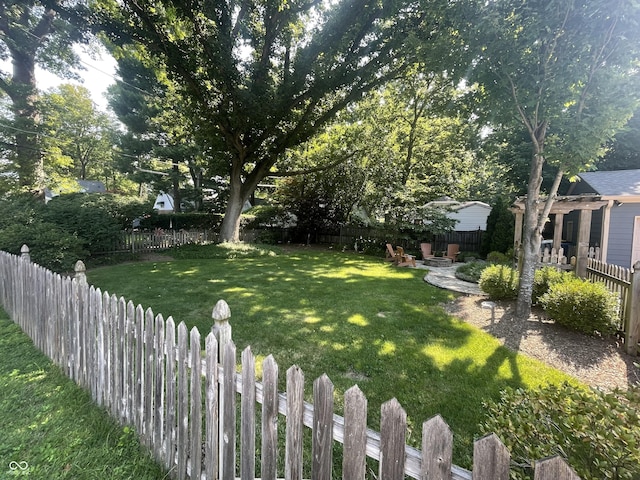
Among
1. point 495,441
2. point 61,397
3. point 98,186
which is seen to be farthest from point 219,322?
point 98,186

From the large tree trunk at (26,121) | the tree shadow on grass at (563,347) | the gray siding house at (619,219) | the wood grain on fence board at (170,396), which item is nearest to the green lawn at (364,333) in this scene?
the tree shadow on grass at (563,347)

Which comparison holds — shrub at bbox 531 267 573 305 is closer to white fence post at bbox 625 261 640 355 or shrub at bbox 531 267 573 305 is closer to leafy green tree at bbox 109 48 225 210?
white fence post at bbox 625 261 640 355

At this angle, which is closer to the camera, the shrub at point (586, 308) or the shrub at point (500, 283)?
the shrub at point (586, 308)

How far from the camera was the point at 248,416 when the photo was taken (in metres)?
1.66

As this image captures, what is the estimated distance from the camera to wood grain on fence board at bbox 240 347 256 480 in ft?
5.35

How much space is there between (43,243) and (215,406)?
8682 mm

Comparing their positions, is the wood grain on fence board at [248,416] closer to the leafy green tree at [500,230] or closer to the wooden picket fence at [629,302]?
the wooden picket fence at [629,302]

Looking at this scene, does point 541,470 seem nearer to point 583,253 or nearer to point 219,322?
point 219,322

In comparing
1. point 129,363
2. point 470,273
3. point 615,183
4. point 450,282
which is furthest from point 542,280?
point 615,183

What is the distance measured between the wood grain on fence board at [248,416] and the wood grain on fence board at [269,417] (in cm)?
9

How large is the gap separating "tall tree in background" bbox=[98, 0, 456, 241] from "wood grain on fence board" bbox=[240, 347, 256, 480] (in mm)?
10622

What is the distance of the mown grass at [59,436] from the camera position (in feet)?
7.17

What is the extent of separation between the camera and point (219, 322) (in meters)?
2.16

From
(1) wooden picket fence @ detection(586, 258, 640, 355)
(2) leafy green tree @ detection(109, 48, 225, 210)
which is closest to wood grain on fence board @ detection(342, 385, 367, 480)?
(1) wooden picket fence @ detection(586, 258, 640, 355)
